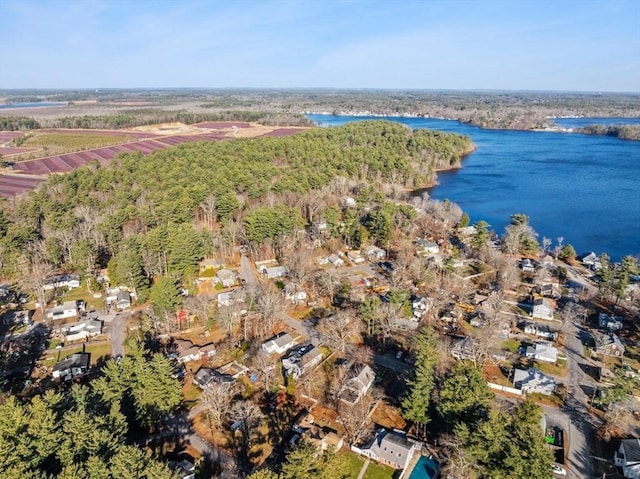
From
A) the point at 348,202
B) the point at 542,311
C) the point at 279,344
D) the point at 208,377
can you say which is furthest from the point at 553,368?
the point at 348,202

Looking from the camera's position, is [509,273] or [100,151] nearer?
[509,273]

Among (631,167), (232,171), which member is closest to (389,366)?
(232,171)

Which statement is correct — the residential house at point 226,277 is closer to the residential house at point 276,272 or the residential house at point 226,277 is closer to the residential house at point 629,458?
the residential house at point 276,272

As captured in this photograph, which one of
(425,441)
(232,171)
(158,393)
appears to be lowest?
(425,441)

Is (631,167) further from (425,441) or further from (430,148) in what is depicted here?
(425,441)

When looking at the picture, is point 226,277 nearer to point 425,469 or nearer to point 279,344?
point 279,344

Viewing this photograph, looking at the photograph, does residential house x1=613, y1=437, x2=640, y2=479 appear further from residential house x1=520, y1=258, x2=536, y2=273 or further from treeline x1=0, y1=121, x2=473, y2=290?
treeline x1=0, y1=121, x2=473, y2=290

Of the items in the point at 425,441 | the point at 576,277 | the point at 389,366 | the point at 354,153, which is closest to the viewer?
the point at 425,441
